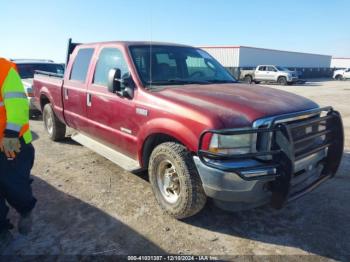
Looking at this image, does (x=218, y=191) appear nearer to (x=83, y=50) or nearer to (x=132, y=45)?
(x=132, y=45)

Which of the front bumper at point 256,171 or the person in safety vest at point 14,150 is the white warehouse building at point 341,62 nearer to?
the front bumper at point 256,171

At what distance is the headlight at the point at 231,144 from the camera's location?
2.88m

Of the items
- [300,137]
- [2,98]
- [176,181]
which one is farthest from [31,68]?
[300,137]

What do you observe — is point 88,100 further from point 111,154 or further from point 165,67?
point 165,67

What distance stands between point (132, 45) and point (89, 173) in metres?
1.98

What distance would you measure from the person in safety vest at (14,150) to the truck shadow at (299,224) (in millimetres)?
1642

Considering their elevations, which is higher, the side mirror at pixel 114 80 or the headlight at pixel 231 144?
the side mirror at pixel 114 80

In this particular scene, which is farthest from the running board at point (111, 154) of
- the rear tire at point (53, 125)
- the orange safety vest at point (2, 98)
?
the orange safety vest at point (2, 98)

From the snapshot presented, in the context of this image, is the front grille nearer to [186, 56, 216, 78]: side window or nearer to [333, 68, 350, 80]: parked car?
[186, 56, 216, 78]: side window

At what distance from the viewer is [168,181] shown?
140 inches

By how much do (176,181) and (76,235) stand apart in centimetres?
114

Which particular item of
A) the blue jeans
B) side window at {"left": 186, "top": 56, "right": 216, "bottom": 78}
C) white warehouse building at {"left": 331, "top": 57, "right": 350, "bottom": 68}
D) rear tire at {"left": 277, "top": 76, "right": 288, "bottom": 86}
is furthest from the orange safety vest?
white warehouse building at {"left": 331, "top": 57, "right": 350, "bottom": 68}

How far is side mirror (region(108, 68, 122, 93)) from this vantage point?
3.76 m

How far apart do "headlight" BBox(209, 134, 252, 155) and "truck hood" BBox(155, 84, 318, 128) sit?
12 centimetres
